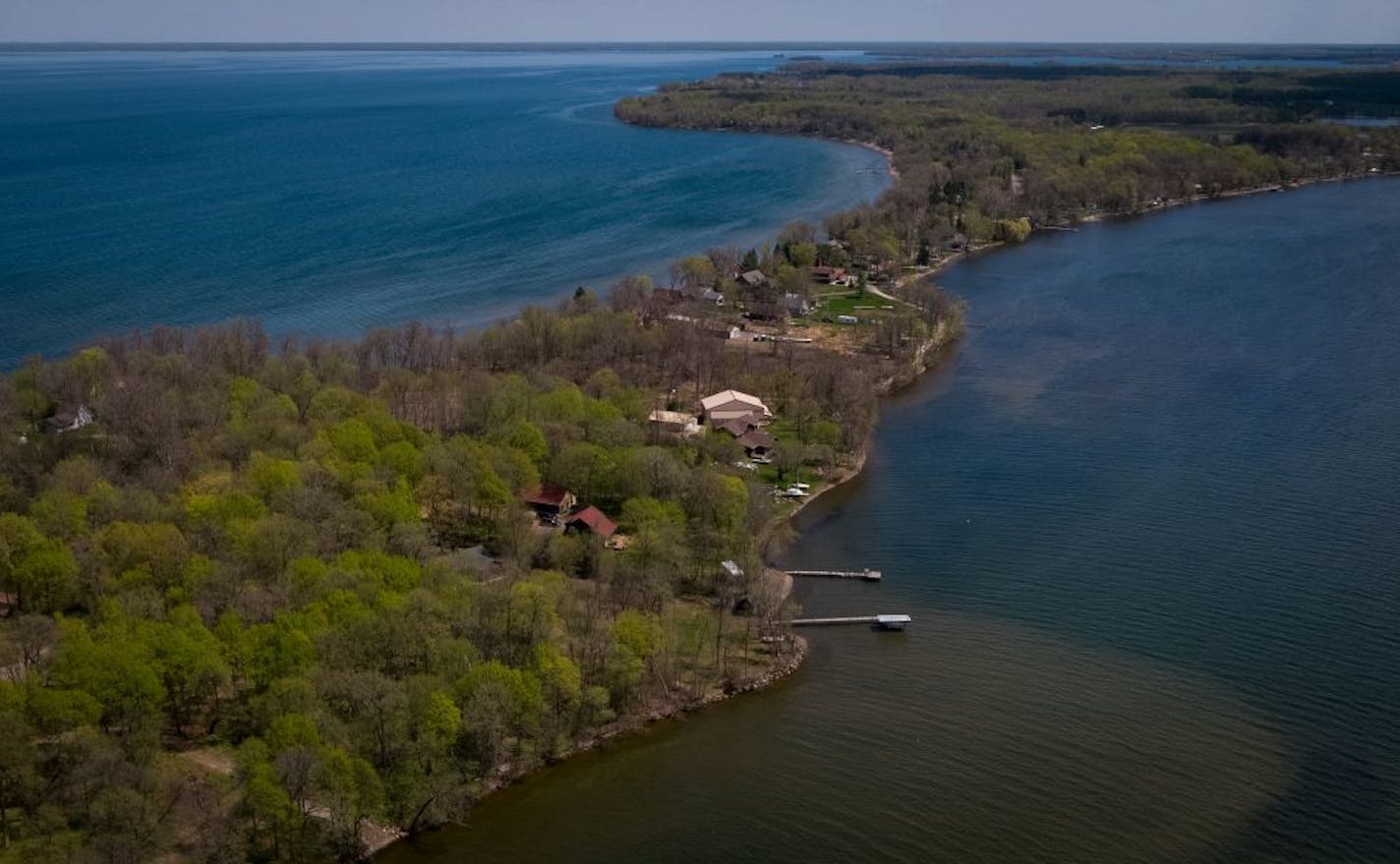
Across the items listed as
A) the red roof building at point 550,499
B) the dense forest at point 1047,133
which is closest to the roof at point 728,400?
the red roof building at point 550,499

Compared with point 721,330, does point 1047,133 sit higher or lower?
higher

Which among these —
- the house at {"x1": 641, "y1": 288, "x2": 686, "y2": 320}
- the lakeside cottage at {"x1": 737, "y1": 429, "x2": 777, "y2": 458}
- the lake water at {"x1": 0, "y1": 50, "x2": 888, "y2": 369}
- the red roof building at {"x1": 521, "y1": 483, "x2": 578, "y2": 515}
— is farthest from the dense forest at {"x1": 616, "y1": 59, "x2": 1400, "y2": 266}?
the red roof building at {"x1": 521, "y1": 483, "x2": 578, "y2": 515}

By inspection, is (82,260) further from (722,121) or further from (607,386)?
(722,121)

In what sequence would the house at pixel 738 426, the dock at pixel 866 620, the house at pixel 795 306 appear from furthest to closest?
the house at pixel 795 306 → the house at pixel 738 426 → the dock at pixel 866 620

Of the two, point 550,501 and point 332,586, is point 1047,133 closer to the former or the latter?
point 550,501

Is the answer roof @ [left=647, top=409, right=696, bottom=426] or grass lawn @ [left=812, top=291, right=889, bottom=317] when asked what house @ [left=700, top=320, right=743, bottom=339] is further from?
roof @ [left=647, top=409, right=696, bottom=426]

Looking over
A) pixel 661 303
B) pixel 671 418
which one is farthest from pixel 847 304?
pixel 671 418

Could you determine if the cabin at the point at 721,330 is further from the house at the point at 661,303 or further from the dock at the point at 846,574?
the dock at the point at 846,574
